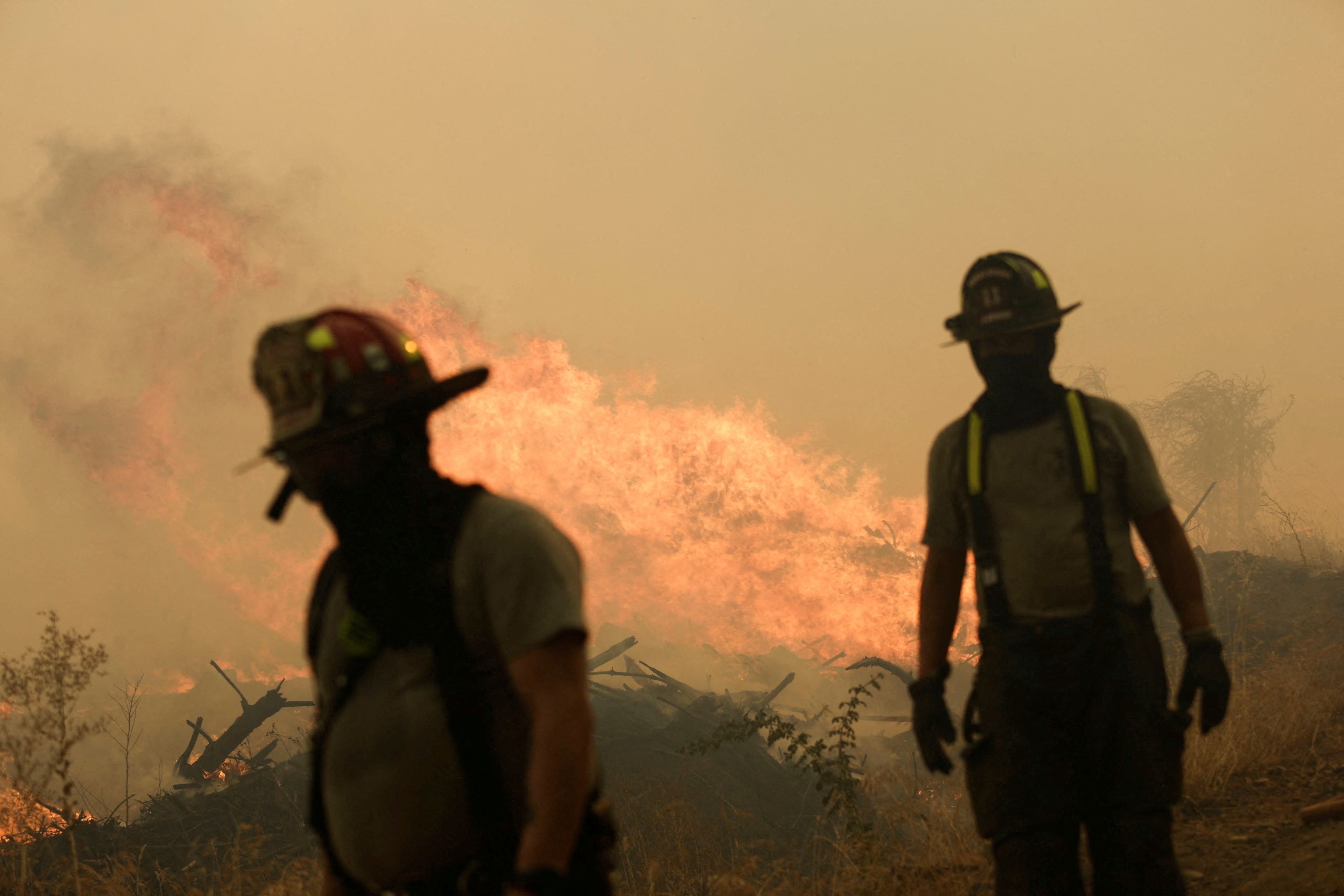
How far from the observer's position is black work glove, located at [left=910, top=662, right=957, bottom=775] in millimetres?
2754

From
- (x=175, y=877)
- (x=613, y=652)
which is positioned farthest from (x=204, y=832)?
(x=613, y=652)

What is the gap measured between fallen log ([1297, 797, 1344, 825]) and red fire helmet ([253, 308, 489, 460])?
484 cm

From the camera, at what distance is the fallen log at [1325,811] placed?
4336 mm

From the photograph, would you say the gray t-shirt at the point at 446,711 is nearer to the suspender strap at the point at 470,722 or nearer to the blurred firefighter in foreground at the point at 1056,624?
the suspender strap at the point at 470,722

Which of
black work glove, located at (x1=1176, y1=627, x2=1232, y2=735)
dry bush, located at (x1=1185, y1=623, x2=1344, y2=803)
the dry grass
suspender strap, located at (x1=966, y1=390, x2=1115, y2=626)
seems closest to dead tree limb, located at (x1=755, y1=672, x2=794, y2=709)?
the dry grass

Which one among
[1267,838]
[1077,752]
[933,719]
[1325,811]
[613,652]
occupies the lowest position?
[1267,838]

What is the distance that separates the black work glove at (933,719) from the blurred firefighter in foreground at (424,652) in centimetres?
156

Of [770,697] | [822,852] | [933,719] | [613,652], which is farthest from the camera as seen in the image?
[613,652]

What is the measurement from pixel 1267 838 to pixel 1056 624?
313 centimetres

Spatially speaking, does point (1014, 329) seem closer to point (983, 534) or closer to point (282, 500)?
point (983, 534)

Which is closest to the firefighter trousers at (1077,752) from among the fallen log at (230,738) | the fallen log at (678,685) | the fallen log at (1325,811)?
the fallen log at (1325,811)

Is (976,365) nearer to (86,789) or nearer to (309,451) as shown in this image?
(309,451)

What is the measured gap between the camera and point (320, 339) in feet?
5.29

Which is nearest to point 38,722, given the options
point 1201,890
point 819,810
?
point 1201,890
